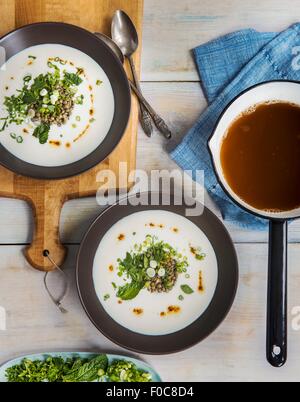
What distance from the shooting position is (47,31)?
39.5 inches

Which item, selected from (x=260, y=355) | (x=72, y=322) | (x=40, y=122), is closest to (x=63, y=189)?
(x=40, y=122)

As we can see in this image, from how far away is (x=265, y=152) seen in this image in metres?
0.98

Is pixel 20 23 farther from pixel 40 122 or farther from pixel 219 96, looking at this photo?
pixel 219 96

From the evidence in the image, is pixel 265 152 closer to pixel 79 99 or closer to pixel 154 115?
pixel 154 115

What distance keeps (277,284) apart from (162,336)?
254 mm

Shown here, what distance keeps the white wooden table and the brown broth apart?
0.12 m

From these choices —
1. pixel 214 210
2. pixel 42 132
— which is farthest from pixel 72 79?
pixel 214 210

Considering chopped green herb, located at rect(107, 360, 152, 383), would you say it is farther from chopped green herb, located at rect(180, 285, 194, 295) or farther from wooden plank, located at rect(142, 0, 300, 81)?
wooden plank, located at rect(142, 0, 300, 81)

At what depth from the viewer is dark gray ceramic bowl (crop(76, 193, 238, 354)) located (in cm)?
103

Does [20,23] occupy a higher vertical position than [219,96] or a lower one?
higher

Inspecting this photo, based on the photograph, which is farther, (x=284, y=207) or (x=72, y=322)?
(x=72, y=322)

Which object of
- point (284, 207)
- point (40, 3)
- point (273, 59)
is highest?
point (40, 3)

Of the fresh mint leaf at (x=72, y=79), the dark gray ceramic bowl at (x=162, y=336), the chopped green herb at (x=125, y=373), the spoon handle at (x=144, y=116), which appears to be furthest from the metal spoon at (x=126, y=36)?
the chopped green herb at (x=125, y=373)
